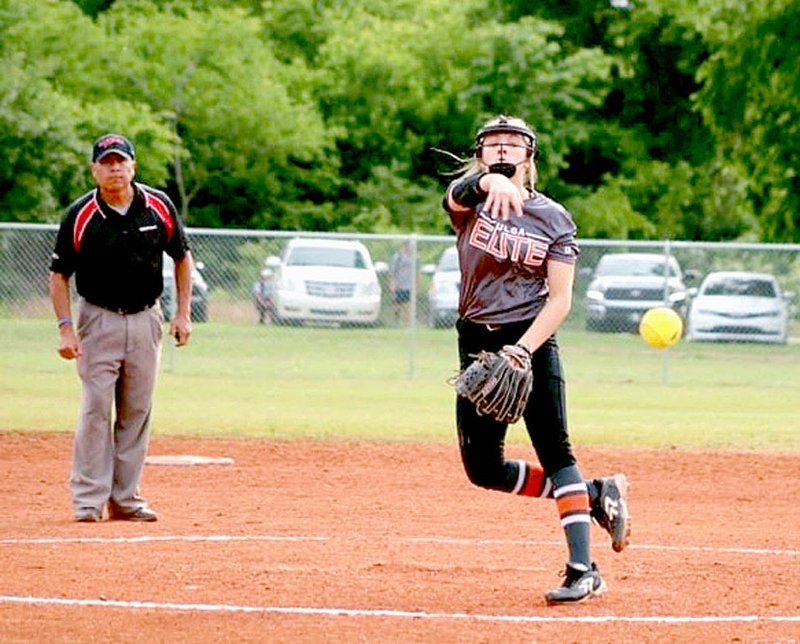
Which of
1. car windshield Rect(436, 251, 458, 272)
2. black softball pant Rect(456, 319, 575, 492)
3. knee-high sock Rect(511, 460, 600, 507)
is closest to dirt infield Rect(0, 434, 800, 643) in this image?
knee-high sock Rect(511, 460, 600, 507)

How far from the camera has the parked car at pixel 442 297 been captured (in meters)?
25.9

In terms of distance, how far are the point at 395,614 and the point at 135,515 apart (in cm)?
352

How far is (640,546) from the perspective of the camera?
30.1ft

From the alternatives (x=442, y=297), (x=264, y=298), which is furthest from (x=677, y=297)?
(x=264, y=298)

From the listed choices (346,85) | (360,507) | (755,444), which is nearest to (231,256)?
(755,444)

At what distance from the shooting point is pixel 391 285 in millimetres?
24828

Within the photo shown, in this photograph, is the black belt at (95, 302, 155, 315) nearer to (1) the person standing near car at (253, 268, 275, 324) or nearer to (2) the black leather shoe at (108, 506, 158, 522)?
(2) the black leather shoe at (108, 506, 158, 522)

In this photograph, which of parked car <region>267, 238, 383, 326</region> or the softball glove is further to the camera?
parked car <region>267, 238, 383, 326</region>

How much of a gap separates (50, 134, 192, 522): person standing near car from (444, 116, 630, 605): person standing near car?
299 cm

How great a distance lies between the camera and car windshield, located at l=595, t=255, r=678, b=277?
2827 centimetres

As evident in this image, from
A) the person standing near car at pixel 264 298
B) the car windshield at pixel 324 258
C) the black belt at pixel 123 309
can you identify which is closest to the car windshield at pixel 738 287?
the car windshield at pixel 324 258

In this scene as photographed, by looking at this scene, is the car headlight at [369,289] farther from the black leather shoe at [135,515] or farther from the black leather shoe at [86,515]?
the black leather shoe at [86,515]

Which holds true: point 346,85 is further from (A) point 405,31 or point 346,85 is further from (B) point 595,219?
(B) point 595,219

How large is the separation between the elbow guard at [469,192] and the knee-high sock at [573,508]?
119 centimetres
